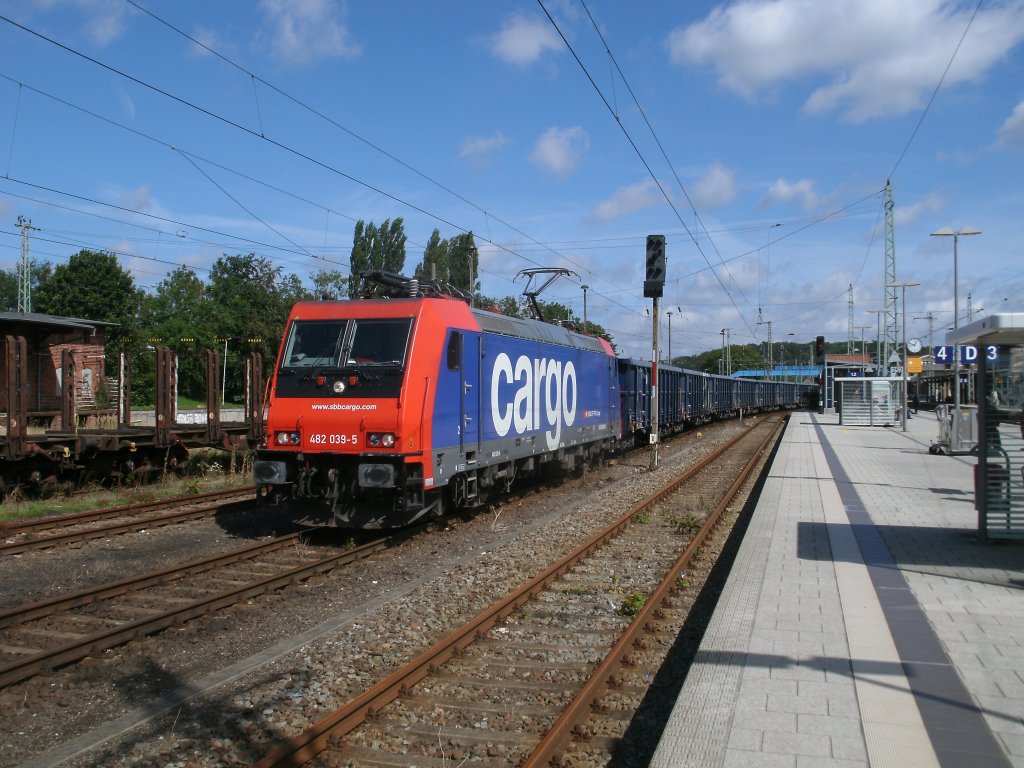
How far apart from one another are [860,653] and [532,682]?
2.19 meters

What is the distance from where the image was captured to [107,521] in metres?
11.7

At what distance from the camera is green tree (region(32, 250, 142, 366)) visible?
49969 mm

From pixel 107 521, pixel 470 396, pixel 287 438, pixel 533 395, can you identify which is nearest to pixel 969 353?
pixel 533 395

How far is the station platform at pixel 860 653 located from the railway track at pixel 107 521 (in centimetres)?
777

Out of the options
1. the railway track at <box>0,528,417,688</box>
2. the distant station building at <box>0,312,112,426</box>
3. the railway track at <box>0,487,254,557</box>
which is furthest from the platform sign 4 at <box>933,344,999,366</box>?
the distant station building at <box>0,312,112,426</box>

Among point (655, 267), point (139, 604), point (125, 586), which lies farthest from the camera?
point (655, 267)

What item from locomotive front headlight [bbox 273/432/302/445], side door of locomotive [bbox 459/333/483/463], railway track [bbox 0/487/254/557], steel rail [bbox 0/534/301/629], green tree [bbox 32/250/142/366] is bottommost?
steel rail [bbox 0/534/301/629]

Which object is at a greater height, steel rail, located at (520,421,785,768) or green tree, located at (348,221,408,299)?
green tree, located at (348,221,408,299)

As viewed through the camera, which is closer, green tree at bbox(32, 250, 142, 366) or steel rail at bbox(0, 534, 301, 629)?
steel rail at bbox(0, 534, 301, 629)

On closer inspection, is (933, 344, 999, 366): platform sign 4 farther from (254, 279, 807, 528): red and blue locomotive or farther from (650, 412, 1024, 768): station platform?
(254, 279, 807, 528): red and blue locomotive

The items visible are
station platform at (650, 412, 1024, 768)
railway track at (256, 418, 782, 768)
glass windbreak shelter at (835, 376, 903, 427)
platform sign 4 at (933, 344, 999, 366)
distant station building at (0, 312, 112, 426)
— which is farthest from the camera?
glass windbreak shelter at (835, 376, 903, 427)

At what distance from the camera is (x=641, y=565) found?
9.26 metres

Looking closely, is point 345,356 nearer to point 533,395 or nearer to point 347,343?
point 347,343

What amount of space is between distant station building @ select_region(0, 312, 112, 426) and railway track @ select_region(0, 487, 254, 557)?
3951mm
